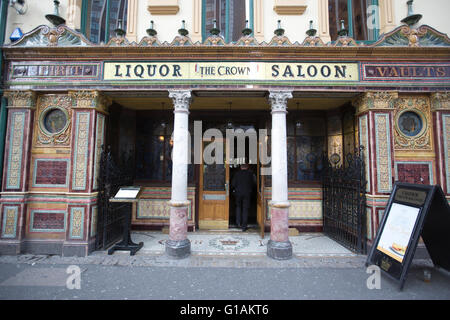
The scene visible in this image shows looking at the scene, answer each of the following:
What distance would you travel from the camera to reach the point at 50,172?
5.53 metres

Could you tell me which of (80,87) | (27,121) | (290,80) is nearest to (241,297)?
(290,80)

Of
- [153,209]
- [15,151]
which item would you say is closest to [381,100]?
A: [153,209]

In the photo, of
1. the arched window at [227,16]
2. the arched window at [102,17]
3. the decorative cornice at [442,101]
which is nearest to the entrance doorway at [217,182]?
the arched window at [227,16]

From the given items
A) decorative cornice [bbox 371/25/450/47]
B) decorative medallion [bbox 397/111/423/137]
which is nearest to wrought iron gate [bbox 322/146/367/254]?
decorative medallion [bbox 397/111/423/137]

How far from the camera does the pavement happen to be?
3.60 metres

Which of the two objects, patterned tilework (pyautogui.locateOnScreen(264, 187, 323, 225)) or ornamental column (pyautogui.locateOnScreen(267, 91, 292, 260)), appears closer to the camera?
ornamental column (pyautogui.locateOnScreen(267, 91, 292, 260))

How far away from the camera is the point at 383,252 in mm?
4238

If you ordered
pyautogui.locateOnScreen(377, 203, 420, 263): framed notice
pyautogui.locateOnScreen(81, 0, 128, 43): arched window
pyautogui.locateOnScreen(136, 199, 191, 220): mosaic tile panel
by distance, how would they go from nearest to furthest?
1. pyautogui.locateOnScreen(377, 203, 420, 263): framed notice
2. pyautogui.locateOnScreen(81, 0, 128, 43): arched window
3. pyautogui.locateOnScreen(136, 199, 191, 220): mosaic tile panel

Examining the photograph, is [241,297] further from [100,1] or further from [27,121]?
[100,1]

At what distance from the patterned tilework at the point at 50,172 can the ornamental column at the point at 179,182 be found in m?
Result: 2.74

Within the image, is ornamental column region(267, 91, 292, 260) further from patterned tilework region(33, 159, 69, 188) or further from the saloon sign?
Answer: patterned tilework region(33, 159, 69, 188)

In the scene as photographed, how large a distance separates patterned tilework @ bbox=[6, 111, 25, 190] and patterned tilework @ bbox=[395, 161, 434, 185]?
360 inches

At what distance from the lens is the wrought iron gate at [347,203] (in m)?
5.38

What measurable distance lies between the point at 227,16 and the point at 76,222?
22.1 feet
